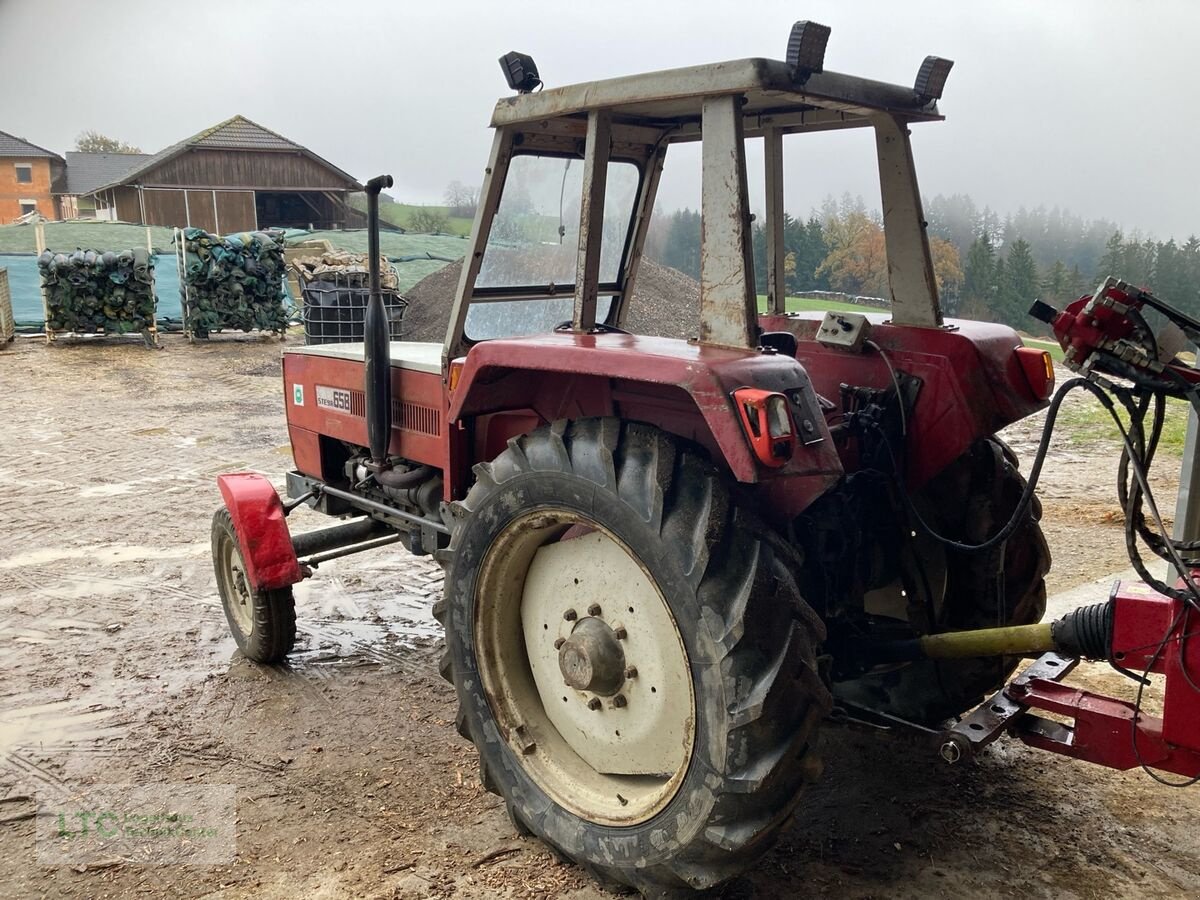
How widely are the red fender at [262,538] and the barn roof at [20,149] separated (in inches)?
1476

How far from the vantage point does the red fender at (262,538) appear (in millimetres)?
3895

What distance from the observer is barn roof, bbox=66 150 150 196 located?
35.9 metres

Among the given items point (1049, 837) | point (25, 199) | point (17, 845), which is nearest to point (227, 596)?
point (17, 845)

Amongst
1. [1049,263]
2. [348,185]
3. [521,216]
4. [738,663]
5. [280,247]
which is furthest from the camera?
[348,185]

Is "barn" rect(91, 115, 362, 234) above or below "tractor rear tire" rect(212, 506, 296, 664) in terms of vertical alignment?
above

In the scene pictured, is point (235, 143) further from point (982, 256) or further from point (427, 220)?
point (982, 256)

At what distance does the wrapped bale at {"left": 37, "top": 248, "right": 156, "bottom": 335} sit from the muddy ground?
9668mm

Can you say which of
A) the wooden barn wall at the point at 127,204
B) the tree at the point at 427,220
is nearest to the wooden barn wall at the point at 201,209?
the wooden barn wall at the point at 127,204

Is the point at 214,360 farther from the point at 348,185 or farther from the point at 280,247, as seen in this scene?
the point at 348,185

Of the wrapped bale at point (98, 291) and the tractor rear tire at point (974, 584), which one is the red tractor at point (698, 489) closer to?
the tractor rear tire at point (974, 584)

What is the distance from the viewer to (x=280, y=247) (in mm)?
16250

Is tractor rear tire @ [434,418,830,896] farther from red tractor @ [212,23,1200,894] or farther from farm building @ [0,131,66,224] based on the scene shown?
farm building @ [0,131,66,224]

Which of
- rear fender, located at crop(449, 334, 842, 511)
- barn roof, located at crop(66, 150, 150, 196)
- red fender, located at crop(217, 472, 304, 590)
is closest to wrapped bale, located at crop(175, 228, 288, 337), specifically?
red fender, located at crop(217, 472, 304, 590)

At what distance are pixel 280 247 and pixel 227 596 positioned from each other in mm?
13076
